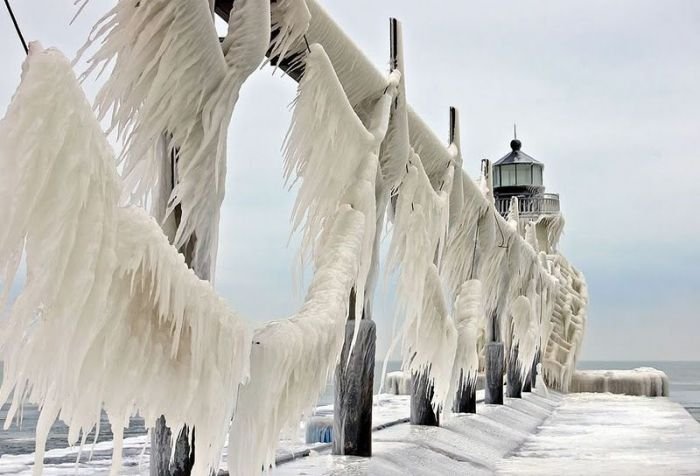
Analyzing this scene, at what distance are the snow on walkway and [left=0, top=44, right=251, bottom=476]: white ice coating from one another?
5597mm

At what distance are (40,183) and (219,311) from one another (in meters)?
0.73

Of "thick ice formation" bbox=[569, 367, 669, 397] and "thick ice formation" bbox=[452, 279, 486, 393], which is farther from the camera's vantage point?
"thick ice formation" bbox=[569, 367, 669, 397]

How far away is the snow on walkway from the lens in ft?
25.6

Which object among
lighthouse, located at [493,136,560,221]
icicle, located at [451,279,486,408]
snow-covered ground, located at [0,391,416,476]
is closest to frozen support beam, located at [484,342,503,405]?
icicle, located at [451,279,486,408]

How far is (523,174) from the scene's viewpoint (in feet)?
85.5

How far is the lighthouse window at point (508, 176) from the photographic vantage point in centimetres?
2622

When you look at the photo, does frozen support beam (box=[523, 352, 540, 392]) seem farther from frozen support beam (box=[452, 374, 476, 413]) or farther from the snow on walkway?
frozen support beam (box=[452, 374, 476, 413])

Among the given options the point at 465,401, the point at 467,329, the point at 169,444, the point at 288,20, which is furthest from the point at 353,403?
the point at 465,401

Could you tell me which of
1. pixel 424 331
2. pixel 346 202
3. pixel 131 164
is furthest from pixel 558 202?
pixel 131 164

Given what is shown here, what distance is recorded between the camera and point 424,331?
683 cm

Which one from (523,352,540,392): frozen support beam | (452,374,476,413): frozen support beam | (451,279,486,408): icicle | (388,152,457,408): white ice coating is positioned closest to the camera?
(388,152,457,408): white ice coating

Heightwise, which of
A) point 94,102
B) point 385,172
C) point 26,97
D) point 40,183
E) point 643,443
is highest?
point 385,172

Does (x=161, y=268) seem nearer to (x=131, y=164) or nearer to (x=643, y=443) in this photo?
(x=131, y=164)

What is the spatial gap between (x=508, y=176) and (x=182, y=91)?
23.3 metres
